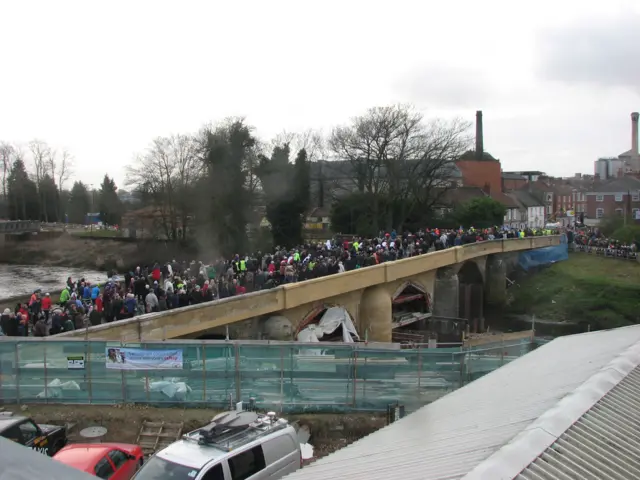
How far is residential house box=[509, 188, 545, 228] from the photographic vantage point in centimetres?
8794

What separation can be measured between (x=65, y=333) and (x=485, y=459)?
11987 mm

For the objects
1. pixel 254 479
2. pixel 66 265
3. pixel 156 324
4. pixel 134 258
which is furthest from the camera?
pixel 66 265

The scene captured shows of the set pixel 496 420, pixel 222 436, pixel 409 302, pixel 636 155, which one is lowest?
pixel 409 302

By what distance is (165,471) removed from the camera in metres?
8.38

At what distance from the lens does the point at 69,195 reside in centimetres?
10519

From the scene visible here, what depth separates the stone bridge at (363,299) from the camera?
17.5 m

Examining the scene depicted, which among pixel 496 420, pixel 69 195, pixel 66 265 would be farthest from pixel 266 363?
pixel 69 195

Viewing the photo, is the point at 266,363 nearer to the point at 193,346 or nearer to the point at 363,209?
the point at 193,346

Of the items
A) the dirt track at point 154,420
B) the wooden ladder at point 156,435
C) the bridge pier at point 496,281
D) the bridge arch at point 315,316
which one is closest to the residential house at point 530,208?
the bridge pier at point 496,281

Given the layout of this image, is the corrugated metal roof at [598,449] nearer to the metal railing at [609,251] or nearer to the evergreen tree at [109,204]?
the metal railing at [609,251]

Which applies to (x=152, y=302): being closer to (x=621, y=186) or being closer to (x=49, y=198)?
(x=621, y=186)

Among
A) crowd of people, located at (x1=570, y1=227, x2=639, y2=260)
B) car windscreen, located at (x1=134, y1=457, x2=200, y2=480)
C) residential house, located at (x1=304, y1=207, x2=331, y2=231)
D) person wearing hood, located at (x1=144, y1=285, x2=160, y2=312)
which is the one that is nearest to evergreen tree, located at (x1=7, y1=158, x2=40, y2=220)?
residential house, located at (x1=304, y1=207, x2=331, y2=231)

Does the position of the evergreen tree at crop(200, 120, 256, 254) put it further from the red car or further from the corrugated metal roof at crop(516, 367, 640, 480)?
the corrugated metal roof at crop(516, 367, 640, 480)

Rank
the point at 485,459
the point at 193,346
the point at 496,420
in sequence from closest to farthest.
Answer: the point at 485,459
the point at 496,420
the point at 193,346
